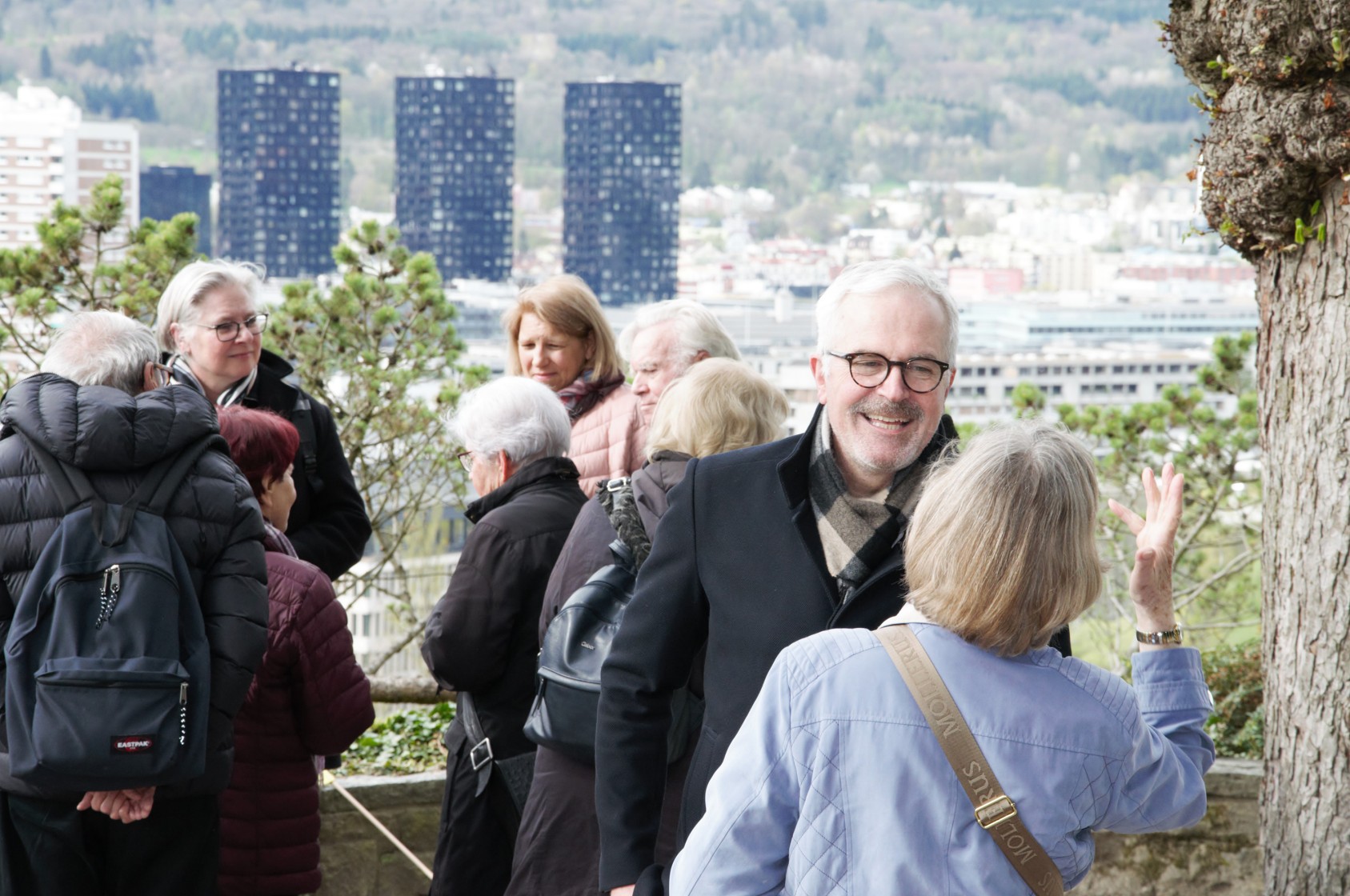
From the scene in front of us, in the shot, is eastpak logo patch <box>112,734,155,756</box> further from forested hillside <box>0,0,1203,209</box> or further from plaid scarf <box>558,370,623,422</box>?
forested hillside <box>0,0,1203,209</box>

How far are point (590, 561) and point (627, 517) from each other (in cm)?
15

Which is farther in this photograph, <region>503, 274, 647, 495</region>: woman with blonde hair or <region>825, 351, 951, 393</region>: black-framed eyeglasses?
<region>503, 274, 647, 495</region>: woman with blonde hair

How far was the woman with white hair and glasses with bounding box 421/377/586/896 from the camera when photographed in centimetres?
304

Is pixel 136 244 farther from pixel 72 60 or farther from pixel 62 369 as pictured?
pixel 72 60

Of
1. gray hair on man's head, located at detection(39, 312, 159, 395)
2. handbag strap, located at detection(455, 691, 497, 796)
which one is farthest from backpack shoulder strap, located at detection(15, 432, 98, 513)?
handbag strap, located at detection(455, 691, 497, 796)

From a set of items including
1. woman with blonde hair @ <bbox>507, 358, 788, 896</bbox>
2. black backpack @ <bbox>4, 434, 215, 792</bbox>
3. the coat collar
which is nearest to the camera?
black backpack @ <bbox>4, 434, 215, 792</bbox>

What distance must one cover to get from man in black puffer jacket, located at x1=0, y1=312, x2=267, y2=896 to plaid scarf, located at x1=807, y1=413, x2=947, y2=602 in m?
1.19

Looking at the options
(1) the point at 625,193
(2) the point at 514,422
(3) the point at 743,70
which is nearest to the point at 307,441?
(2) the point at 514,422

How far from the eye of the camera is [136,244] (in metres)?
6.12

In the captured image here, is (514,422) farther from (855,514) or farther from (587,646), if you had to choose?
(855,514)

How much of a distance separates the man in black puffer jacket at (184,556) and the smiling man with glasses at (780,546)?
2.73 feet

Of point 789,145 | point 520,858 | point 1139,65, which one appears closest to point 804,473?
point 520,858

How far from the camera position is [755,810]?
159 cm

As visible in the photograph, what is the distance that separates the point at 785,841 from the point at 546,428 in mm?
1751
